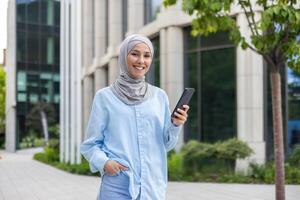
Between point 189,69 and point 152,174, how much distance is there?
55.0 ft

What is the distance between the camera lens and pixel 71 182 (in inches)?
581

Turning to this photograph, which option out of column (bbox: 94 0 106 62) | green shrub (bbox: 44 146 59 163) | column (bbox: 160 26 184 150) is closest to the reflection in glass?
column (bbox: 94 0 106 62)

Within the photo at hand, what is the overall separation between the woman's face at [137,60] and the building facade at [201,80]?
13445 mm

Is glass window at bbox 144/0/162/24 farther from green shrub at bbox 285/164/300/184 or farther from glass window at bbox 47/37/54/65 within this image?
glass window at bbox 47/37/54/65

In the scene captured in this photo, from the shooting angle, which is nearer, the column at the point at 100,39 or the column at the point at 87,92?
the column at the point at 100,39

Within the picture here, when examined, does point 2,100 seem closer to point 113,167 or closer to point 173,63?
point 173,63

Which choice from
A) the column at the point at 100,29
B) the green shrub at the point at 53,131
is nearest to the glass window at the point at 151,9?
the column at the point at 100,29

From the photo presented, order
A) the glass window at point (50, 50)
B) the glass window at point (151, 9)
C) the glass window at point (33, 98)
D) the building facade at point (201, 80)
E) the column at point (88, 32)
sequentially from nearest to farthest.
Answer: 1. the building facade at point (201, 80)
2. the glass window at point (151, 9)
3. the column at point (88, 32)
4. the glass window at point (33, 98)
5. the glass window at point (50, 50)

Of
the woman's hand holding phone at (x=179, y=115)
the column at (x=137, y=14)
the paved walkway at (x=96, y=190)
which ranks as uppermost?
the column at (x=137, y=14)

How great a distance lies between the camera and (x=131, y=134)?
2824 mm

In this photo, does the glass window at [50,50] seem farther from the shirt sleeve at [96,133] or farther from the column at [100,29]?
the shirt sleeve at [96,133]

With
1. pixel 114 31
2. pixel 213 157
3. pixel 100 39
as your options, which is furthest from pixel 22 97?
pixel 213 157

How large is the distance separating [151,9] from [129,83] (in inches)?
751

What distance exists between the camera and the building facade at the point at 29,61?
42906mm
